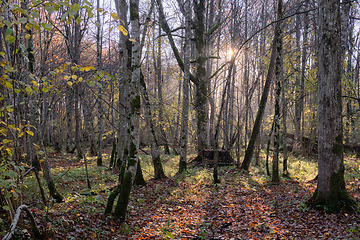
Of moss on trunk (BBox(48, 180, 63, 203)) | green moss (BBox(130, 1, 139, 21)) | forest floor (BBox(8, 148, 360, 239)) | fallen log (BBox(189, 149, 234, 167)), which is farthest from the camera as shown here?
fallen log (BBox(189, 149, 234, 167))

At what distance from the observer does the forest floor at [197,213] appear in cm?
484

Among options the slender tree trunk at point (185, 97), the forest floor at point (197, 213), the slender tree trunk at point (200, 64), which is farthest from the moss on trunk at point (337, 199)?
the slender tree trunk at point (200, 64)

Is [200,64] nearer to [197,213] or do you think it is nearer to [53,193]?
[197,213]

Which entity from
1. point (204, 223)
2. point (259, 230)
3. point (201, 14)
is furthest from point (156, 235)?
point (201, 14)

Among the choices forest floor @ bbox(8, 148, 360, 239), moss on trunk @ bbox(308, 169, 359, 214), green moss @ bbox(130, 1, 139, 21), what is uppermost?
green moss @ bbox(130, 1, 139, 21)

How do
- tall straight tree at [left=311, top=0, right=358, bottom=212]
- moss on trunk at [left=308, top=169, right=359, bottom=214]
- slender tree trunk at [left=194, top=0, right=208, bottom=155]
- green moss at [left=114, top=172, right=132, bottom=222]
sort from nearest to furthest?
green moss at [left=114, top=172, right=132, bottom=222] → moss on trunk at [left=308, top=169, right=359, bottom=214] → tall straight tree at [left=311, top=0, right=358, bottom=212] → slender tree trunk at [left=194, top=0, right=208, bottom=155]

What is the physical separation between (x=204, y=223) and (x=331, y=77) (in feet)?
16.3

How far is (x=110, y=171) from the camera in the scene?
468 inches

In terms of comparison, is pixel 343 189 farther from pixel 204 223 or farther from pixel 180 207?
pixel 180 207

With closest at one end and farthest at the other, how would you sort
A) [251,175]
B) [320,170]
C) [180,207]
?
[320,170] < [180,207] < [251,175]

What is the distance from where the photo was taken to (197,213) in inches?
267

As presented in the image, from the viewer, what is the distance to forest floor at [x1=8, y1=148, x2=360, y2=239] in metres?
4.84

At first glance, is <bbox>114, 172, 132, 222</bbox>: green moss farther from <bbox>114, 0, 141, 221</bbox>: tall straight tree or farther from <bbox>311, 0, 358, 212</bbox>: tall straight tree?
<bbox>311, 0, 358, 212</bbox>: tall straight tree

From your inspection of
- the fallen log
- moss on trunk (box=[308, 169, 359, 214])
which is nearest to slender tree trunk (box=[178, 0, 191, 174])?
the fallen log
